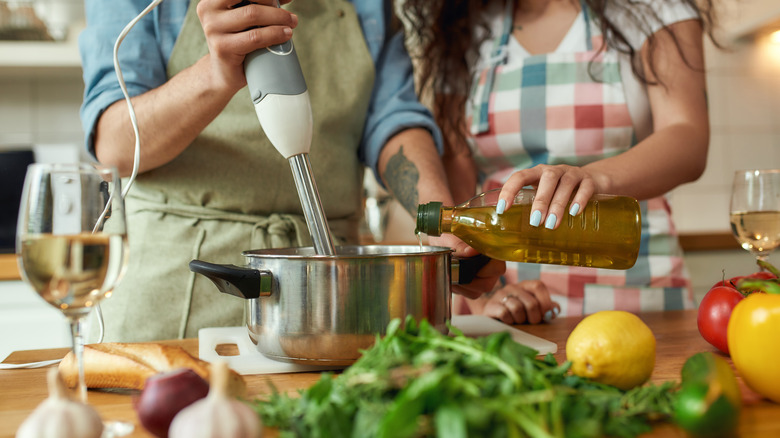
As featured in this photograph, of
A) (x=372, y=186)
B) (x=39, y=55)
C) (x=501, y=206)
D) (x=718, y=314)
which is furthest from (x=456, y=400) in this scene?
(x=39, y=55)

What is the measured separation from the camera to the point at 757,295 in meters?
0.55

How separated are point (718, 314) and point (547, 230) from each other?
20cm

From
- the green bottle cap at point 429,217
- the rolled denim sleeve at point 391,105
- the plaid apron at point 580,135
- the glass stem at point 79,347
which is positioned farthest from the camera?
the plaid apron at point 580,135

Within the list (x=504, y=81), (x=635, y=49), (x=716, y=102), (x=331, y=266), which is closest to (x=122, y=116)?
(x=331, y=266)

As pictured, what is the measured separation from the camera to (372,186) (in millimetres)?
2436

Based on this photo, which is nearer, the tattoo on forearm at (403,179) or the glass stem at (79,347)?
the glass stem at (79,347)

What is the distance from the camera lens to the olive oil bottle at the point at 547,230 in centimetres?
74

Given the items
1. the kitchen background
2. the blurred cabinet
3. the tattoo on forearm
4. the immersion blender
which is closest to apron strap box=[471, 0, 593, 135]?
the tattoo on forearm

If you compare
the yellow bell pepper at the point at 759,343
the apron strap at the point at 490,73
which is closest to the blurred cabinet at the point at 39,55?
the apron strap at the point at 490,73

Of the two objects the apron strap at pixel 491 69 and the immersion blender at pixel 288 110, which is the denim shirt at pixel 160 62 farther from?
the immersion blender at pixel 288 110

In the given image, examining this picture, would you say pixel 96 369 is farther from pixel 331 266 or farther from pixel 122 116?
pixel 122 116

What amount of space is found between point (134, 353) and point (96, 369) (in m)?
0.04

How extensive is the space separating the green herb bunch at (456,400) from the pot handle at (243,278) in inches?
6.4

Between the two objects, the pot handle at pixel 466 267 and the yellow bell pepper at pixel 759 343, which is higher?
the pot handle at pixel 466 267
